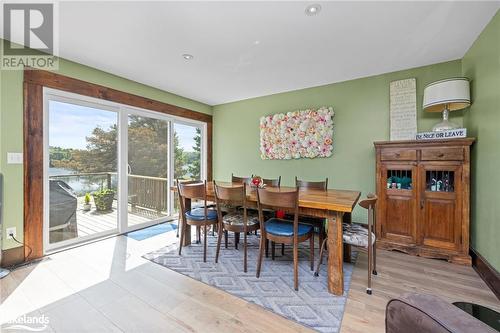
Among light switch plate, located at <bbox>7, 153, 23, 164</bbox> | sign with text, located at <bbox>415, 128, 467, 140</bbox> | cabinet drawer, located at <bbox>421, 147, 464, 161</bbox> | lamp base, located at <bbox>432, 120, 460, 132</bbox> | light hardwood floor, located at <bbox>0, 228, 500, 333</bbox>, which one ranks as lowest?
light hardwood floor, located at <bbox>0, 228, 500, 333</bbox>

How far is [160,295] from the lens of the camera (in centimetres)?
188

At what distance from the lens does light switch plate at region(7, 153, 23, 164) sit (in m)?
2.33

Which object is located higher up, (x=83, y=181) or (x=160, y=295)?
(x=83, y=181)

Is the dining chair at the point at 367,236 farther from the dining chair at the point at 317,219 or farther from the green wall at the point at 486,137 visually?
the green wall at the point at 486,137

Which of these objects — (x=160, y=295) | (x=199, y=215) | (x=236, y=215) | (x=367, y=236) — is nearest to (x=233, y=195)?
(x=236, y=215)

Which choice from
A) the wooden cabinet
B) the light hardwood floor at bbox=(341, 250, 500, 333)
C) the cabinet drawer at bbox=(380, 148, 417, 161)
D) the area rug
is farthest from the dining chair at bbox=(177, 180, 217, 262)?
the cabinet drawer at bbox=(380, 148, 417, 161)

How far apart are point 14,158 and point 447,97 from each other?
474 centimetres

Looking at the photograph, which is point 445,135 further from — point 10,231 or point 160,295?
point 10,231

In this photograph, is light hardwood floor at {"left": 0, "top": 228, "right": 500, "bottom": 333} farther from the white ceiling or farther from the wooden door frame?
the white ceiling

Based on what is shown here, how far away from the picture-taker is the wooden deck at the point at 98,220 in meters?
3.03

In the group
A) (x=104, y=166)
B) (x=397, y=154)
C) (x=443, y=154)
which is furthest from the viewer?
→ (x=104, y=166)

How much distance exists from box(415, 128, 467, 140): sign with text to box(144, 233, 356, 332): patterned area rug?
1.75 meters

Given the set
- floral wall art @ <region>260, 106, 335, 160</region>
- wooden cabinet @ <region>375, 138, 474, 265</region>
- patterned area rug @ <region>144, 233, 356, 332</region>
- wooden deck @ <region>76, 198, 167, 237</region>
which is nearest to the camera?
patterned area rug @ <region>144, 233, 356, 332</region>

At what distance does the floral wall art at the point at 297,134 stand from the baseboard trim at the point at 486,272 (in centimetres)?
199
